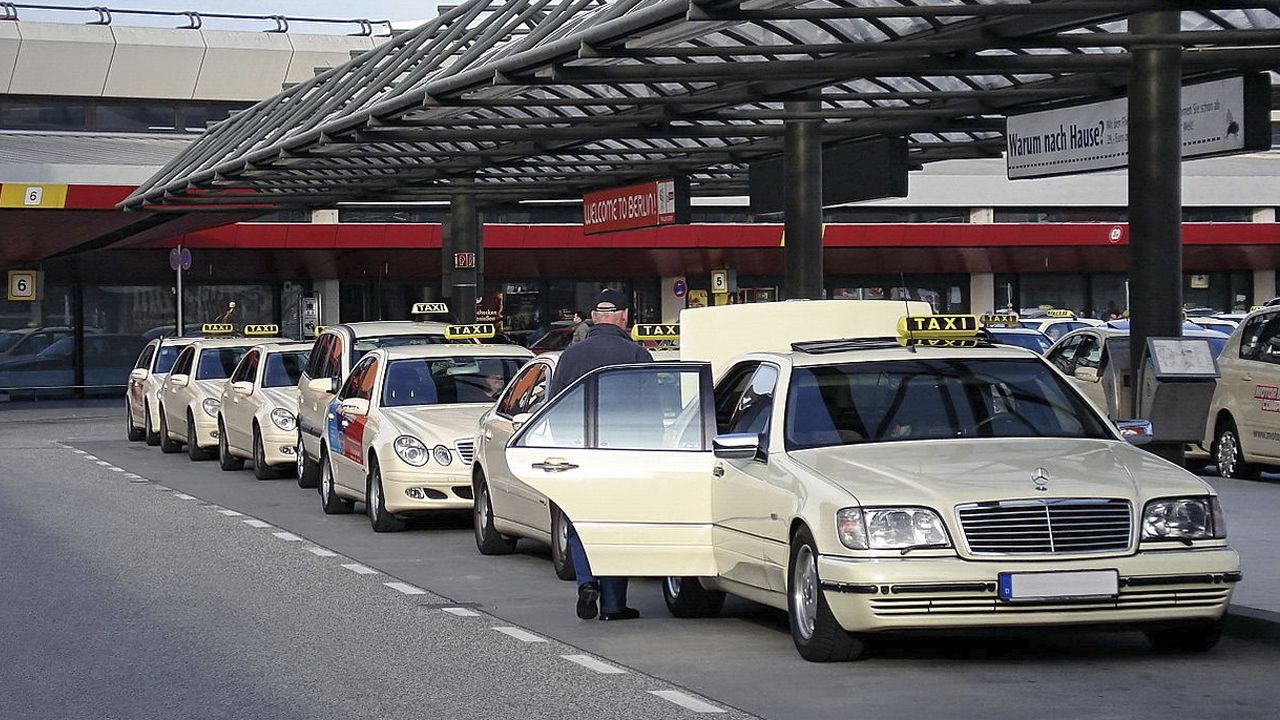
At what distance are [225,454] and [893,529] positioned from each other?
18.1 meters

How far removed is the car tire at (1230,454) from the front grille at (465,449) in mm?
7632

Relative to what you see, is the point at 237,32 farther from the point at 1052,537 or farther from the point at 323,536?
the point at 1052,537

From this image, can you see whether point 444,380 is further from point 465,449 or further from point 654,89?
point 654,89

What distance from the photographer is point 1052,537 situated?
9406mm

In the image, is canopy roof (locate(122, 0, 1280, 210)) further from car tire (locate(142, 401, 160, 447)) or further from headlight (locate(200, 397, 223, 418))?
car tire (locate(142, 401, 160, 447))

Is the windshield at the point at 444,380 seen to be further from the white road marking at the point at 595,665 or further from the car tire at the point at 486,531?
the white road marking at the point at 595,665

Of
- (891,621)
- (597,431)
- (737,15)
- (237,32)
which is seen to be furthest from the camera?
(237,32)

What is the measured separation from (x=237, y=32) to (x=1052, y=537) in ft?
177

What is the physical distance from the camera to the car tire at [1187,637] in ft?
32.0

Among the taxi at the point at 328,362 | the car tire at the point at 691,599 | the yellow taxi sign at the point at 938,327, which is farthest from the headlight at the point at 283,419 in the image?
the yellow taxi sign at the point at 938,327

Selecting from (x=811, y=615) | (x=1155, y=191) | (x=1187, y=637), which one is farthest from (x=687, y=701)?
(x=1155, y=191)

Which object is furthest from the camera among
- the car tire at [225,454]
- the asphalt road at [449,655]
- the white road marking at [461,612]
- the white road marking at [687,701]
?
the car tire at [225,454]

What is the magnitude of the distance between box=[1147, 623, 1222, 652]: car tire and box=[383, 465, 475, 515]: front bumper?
26.7 feet

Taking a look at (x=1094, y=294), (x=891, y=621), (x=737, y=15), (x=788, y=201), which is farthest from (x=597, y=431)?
(x=1094, y=294)
